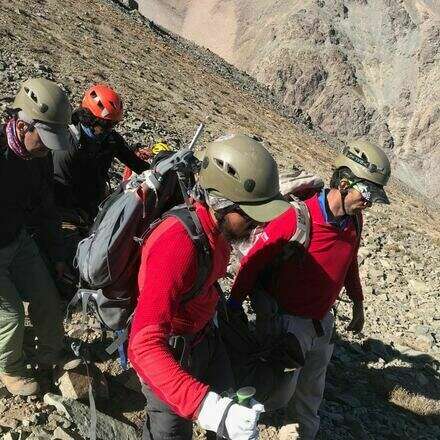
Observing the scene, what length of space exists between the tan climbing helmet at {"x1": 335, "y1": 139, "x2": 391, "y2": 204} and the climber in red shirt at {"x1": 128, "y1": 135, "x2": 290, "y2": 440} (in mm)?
1671

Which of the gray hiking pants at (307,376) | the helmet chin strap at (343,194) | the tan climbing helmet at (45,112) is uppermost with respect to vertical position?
the helmet chin strap at (343,194)

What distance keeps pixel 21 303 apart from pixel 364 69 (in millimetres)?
100906

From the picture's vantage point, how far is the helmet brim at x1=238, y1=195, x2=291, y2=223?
317 cm

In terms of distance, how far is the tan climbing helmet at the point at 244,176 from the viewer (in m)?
3.19

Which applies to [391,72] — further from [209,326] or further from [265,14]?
[209,326]

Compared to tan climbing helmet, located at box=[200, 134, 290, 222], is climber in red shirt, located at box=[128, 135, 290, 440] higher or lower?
lower

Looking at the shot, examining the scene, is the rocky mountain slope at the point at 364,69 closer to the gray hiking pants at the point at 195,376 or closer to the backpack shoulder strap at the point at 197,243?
the gray hiking pants at the point at 195,376

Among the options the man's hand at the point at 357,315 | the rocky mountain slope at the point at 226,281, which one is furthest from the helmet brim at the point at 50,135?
the man's hand at the point at 357,315

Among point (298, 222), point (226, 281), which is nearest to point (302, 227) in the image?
point (298, 222)

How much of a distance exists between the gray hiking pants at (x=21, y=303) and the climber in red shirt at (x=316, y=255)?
5.19ft

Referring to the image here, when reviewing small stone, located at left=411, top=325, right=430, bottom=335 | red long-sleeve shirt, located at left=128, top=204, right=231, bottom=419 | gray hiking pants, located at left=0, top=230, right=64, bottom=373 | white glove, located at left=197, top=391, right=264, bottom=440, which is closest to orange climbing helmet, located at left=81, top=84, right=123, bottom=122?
gray hiking pants, located at left=0, top=230, right=64, bottom=373

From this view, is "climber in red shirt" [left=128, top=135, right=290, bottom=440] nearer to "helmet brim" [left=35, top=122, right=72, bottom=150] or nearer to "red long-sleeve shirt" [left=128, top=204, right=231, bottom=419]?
"red long-sleeve shirt" [left=128, top=204, right=231, bottom=419]

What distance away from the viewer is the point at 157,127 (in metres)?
15.9

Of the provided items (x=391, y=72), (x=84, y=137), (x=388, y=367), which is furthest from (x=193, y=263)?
(x=391, y=72)
